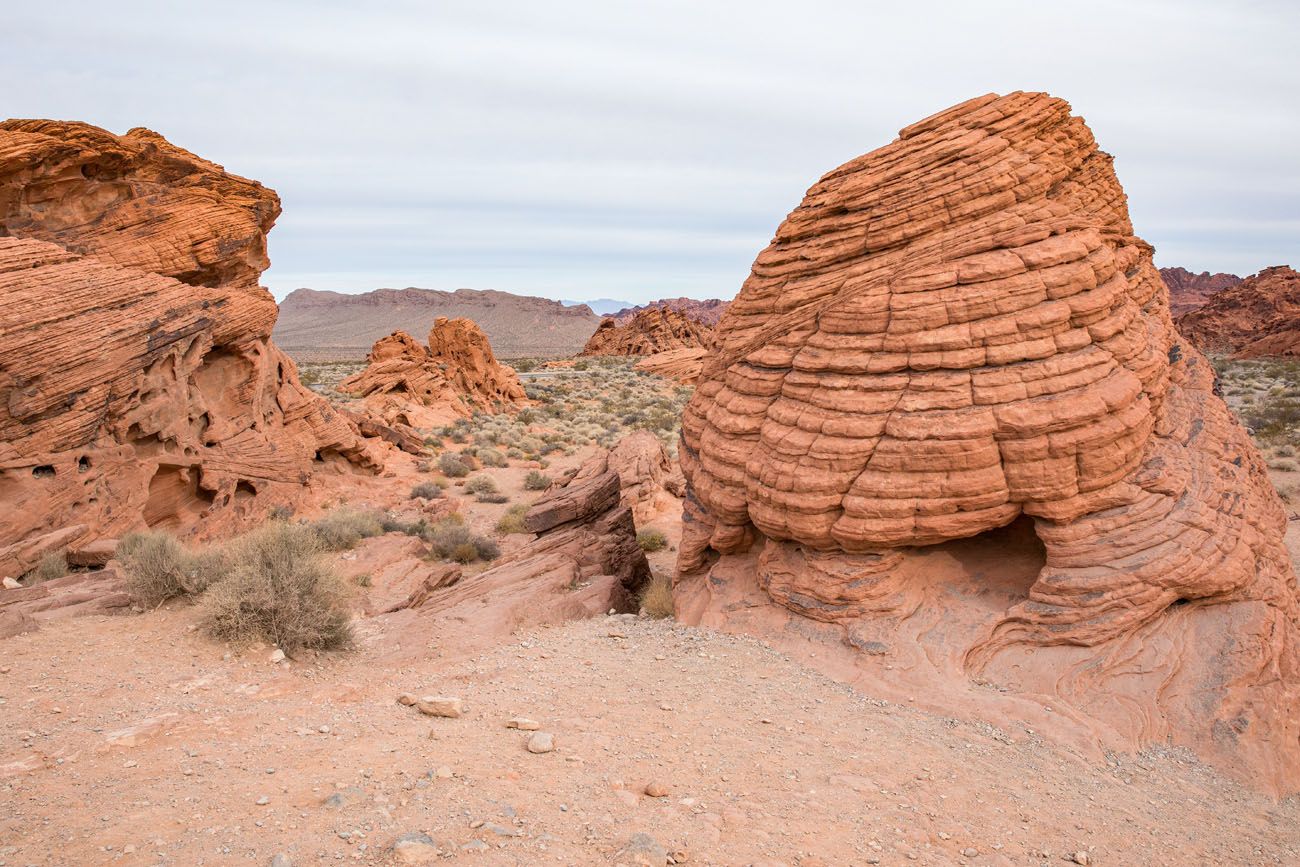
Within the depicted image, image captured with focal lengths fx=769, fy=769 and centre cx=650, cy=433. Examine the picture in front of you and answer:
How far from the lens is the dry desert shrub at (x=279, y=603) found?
25.2ft

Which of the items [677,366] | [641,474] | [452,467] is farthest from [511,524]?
[677,366]

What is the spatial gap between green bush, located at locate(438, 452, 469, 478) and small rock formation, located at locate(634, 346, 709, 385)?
28.0 metres

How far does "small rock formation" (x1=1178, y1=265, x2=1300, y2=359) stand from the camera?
53938mm

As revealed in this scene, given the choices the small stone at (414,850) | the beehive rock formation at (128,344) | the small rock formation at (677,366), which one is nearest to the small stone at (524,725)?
the small stone at (414,850)

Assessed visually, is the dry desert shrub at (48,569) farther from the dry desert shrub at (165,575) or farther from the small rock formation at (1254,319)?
the small rock formation at (1254,319)

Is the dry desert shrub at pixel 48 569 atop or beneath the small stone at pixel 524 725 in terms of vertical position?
beneath

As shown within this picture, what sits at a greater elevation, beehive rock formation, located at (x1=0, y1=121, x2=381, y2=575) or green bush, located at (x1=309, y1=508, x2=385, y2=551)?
beehive rock formation, located at (x1=0, y1=121, x2=381, y2=575)

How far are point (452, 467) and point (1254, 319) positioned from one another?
213 feet

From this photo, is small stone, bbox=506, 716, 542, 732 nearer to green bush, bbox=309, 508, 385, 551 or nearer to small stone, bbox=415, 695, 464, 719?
small stone, bbox=415, 695, 464, 719

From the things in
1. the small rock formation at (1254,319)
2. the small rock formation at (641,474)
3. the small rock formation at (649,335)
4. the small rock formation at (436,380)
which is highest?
the small rock formation at (1254,319)

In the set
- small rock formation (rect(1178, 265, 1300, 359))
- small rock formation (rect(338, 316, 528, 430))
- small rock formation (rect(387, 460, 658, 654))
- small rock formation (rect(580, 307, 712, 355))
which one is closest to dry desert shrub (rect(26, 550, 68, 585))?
small rock formation (rect(387, 460, 658, 654))

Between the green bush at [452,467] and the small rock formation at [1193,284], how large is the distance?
12824 cm

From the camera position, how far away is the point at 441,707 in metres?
6.32

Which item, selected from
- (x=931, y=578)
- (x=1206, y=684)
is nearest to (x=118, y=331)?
(x=931, y=578)
